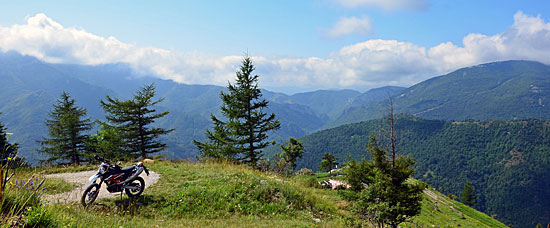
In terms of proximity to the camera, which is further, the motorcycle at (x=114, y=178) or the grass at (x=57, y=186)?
the grass at (x=57, y=186)

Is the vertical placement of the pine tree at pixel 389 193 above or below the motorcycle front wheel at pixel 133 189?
below

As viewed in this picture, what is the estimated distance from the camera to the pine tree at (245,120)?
26156 mm

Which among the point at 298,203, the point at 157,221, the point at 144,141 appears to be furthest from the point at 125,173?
the point at 144,141

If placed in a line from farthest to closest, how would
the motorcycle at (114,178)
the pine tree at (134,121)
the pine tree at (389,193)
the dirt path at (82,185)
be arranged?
the pine tree at (134,121), the pine tree at (389,193), the dirt path at (82,185), the motorcycle at (114,178)

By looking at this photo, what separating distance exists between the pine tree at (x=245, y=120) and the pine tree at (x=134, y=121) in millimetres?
9552

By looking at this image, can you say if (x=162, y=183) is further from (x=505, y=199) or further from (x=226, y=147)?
(x=505, y=199)

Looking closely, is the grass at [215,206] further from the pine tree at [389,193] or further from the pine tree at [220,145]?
the pine tree at [220,145]

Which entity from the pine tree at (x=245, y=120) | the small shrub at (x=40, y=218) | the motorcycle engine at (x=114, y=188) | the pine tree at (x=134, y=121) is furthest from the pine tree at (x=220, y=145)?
the small shrub at (x=40, y=218)

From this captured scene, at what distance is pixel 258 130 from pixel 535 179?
23329cm

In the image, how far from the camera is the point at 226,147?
1049 inches

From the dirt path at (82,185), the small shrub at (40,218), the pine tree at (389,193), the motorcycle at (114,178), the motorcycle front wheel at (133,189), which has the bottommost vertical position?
the pine tree at (389,193)

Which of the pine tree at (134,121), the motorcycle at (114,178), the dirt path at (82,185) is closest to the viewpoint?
the motorcycle at (114,178)

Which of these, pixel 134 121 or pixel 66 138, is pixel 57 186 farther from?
pixel 66 138

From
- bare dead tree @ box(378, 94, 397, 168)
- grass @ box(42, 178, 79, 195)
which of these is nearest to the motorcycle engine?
grass @ box(42, 178, 79, 195)
